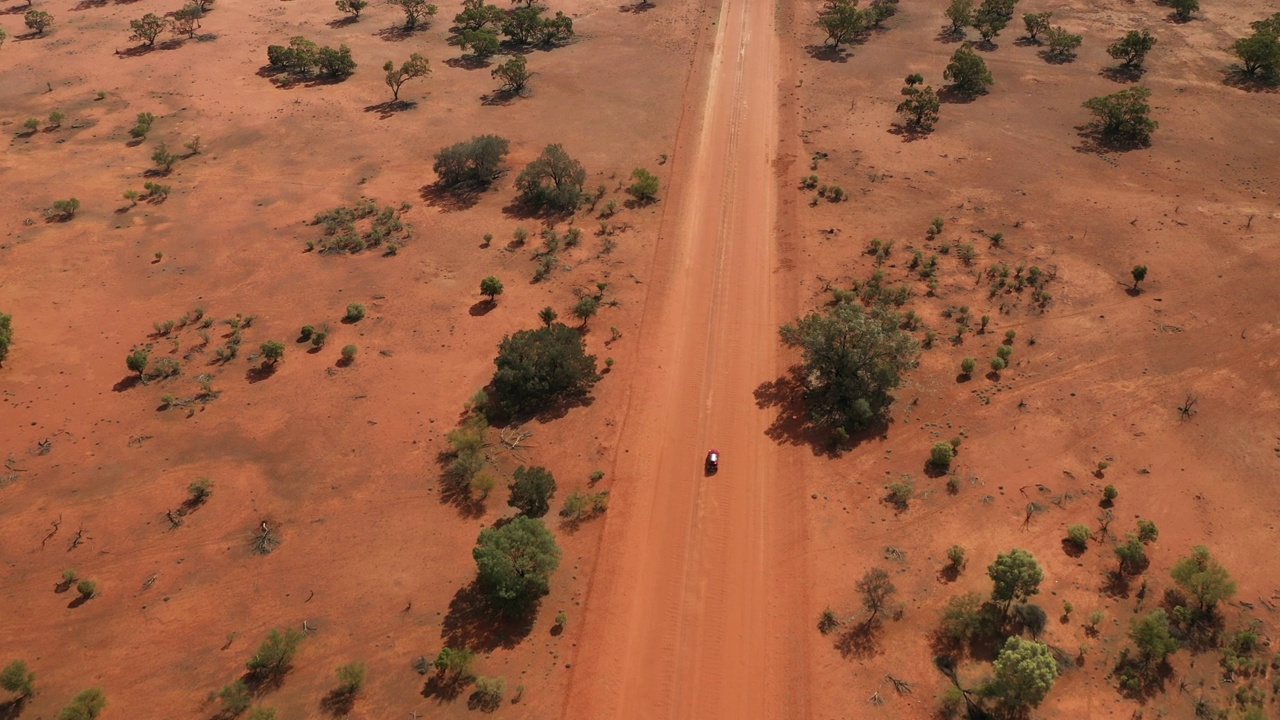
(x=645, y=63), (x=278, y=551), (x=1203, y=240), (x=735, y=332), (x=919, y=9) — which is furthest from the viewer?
(x=919, y=9)

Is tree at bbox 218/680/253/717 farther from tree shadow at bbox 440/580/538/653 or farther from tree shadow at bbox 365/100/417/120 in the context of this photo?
tree shadow at bbox 365/100/417/120

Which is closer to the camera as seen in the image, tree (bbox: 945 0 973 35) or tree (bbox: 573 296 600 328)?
tree (bbox: 573 296 600 328)

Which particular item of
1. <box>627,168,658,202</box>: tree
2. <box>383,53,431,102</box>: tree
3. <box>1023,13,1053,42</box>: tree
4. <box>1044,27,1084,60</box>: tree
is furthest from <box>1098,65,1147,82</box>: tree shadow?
<box>383,53,431,102</box>: tree

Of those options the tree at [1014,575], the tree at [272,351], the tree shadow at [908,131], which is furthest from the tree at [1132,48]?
the tree at [272,351]

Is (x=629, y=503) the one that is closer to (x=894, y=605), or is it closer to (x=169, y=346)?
(x=894, y=605)

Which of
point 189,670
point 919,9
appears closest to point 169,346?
point 189,670

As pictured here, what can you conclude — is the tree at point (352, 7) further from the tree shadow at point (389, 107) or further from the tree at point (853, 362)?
the tree at point (853, 362)
